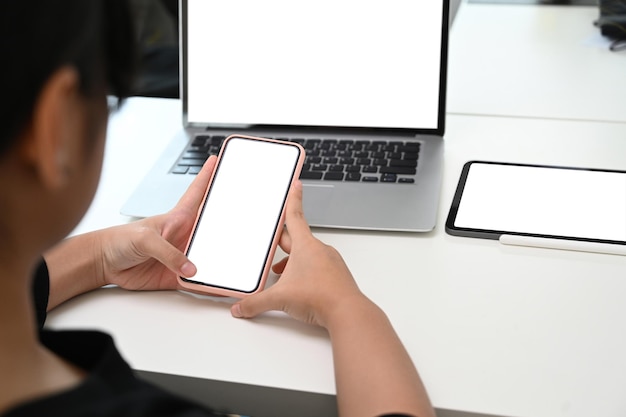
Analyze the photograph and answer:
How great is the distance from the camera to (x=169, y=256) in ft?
2.40

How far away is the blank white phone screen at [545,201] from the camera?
814 millimetres

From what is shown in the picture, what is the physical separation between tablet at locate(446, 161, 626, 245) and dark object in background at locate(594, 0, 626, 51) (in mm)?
485

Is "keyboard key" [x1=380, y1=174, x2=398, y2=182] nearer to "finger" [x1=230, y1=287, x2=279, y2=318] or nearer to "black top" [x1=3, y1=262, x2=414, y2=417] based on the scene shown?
"finger" [x1=230, y1=287, x2=279, y2=318]

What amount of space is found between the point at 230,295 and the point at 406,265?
0.18 metres

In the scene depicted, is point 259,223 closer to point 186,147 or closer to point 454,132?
point 186,147

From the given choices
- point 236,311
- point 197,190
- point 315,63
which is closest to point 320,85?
point 315,63

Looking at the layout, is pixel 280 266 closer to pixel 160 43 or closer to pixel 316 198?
pixel 316 198

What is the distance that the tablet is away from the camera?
2.66 ft

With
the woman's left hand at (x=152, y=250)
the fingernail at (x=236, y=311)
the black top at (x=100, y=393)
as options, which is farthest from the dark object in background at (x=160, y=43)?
the black top at (x=100, y=393)

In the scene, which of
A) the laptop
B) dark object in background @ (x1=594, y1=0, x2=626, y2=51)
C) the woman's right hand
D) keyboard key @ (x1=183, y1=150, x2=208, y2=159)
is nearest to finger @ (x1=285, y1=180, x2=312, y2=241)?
the woman's right hand

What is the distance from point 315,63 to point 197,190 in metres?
0.30

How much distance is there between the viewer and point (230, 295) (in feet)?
2.40

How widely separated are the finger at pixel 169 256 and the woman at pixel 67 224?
121mm

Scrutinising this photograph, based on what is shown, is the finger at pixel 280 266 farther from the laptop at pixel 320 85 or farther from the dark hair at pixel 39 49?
the dark hair at pixel 39 49
